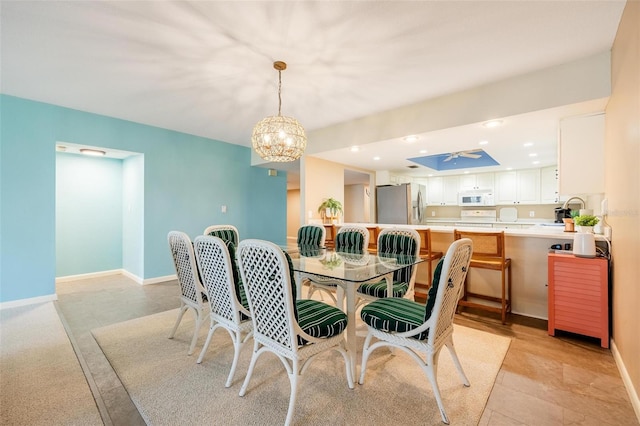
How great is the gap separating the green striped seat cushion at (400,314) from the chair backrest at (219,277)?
0.84m

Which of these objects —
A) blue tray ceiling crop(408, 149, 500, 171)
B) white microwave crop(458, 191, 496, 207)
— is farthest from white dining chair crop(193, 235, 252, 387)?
white microwave crop(458, 191, 496, 207)

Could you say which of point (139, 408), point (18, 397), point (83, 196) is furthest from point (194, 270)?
point (83, 196)

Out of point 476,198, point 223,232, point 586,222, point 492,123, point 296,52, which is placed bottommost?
point 223,232

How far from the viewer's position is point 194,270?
7.16 feet

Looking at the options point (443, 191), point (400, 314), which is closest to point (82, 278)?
point (400, 314)

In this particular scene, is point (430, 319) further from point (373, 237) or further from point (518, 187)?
point (518, 187)

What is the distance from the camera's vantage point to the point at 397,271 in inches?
105

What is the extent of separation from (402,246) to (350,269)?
2.86 feet

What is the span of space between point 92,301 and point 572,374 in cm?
489

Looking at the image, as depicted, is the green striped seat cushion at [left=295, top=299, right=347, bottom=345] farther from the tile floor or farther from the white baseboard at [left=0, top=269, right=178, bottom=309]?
the white baseboard at [left=0, top=269, right=178, bottom=309]

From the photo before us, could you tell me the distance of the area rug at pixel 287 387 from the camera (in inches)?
60.1

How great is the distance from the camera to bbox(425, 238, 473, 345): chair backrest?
4.75ft

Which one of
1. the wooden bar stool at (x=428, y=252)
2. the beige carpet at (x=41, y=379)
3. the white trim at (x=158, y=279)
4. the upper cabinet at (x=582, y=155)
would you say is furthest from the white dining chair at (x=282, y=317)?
the white trim at (x=158, y=279)

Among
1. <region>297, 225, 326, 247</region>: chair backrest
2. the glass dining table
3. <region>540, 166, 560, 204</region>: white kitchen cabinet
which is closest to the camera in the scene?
the glass dining table
